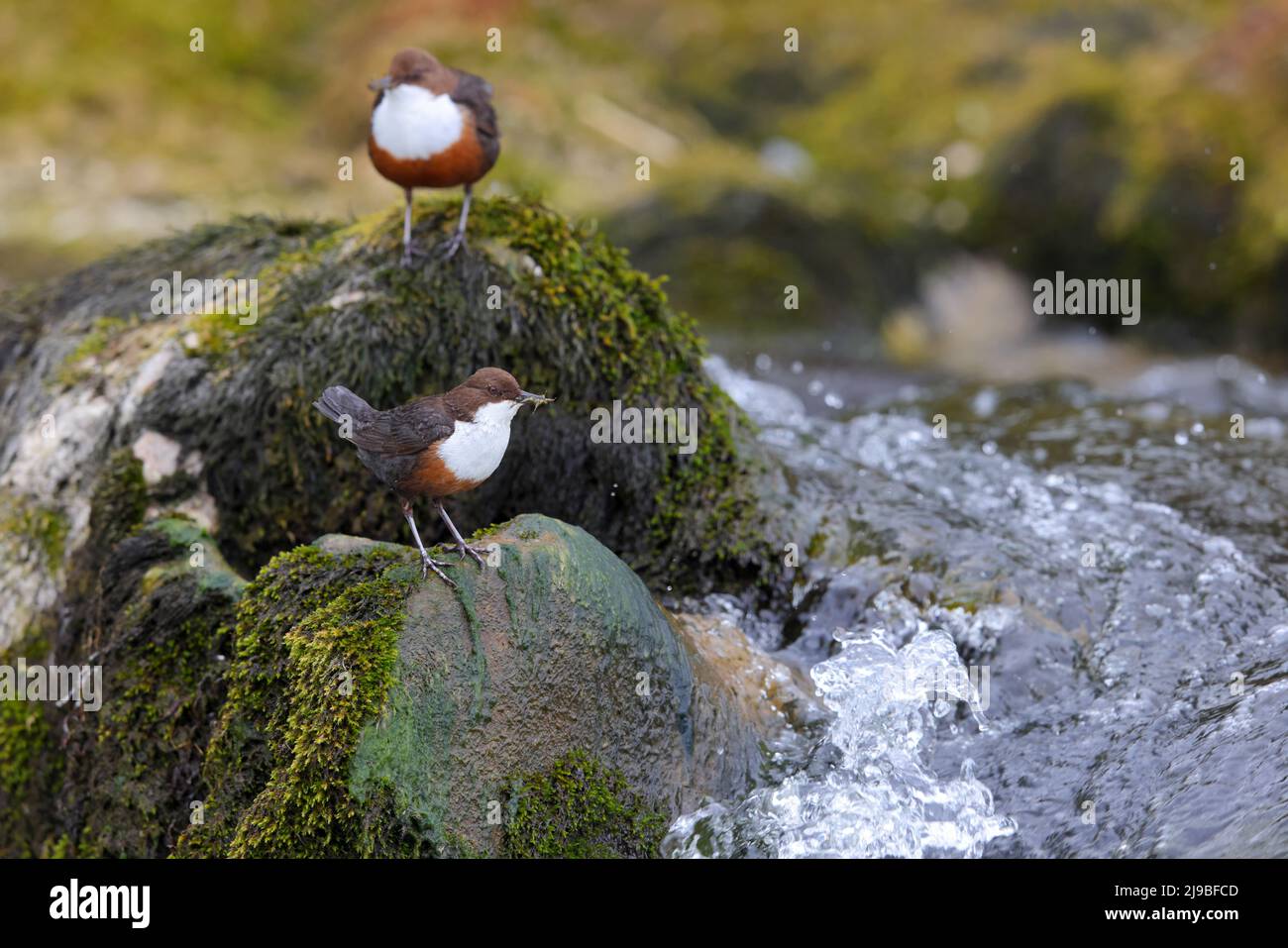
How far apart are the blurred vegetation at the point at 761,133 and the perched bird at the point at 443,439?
397cm

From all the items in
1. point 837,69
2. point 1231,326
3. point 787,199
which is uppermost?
point 837,69

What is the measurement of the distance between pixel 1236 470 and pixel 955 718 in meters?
2.88

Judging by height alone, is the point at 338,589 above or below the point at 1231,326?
below

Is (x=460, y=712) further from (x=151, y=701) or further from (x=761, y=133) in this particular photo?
(x=761, y=133)

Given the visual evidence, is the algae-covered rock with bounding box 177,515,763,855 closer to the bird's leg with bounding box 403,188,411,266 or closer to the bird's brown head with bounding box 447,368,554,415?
the bird's brown head with bounding box 447,368,554,415

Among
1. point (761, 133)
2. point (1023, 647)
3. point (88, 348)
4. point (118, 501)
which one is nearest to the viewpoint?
point (1023, 647)

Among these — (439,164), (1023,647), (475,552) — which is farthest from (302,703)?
(1023,647)

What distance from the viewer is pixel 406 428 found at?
3.72 m

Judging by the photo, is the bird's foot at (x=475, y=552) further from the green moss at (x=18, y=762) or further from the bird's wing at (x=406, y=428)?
the green moss at (x=18, y=762)

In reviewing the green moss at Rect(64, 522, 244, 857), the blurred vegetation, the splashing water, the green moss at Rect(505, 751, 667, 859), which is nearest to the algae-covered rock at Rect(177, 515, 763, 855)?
the green moss at Rect(505, 751, 667, 859)

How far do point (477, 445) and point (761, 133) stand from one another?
34.1 ft
